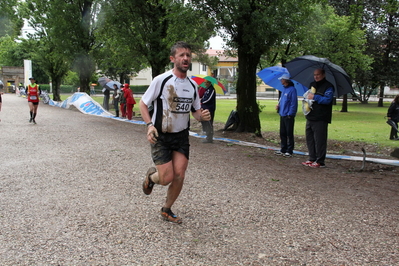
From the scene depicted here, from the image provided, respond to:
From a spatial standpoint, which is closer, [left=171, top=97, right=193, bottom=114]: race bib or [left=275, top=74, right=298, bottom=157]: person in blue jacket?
[left=171, top=97, right=193, bottom=114]: race bib

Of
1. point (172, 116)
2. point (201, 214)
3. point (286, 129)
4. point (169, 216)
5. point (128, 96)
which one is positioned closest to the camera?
point (172, 116)

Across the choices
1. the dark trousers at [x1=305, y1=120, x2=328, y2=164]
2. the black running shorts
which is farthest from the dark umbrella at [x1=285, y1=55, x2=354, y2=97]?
the black running shorts

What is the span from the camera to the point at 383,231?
433 centimetres

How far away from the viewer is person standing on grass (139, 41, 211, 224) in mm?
4070

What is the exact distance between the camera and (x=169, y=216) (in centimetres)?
434

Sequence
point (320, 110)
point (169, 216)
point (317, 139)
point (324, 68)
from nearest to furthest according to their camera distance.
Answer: point (169, 216) → point (320, 110) → point (317, 139) → point (324, 68)

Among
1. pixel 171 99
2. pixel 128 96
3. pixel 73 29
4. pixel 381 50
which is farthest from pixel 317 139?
pixel 381 50

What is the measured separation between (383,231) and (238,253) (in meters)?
1.87

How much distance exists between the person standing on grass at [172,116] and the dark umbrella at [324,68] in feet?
14.8

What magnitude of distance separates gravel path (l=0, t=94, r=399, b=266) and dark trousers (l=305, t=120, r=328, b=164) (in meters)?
0.40

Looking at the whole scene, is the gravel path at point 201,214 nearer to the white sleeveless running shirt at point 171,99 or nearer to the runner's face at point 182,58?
the white sleeveless running shirt at point 171,99

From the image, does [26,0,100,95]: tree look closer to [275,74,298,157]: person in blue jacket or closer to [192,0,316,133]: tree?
[192,0,316,133]: tree

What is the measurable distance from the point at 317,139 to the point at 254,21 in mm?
4414

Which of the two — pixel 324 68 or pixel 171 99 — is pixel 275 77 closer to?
pixel 324 68
